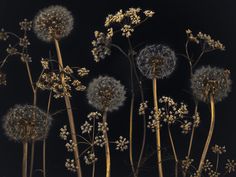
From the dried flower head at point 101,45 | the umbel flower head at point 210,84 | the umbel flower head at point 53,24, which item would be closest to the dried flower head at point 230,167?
the umbel flower head at point 210,84

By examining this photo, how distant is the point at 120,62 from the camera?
6.09 feet

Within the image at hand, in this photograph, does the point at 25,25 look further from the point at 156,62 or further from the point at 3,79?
the point at 156,62

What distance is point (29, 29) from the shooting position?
1.88m

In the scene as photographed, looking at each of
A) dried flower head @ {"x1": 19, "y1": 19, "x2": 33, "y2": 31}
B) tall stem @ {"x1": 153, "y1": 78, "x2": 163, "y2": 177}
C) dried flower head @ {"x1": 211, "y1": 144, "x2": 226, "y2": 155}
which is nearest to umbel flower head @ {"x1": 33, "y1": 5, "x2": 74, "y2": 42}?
dried flower head @ {"x1": 19, "y1": 19, "x2": 33, "y2": 31}

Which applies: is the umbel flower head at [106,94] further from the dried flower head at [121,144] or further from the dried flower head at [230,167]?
the dried flower head at [230,167]

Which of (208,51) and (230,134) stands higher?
(208,51)

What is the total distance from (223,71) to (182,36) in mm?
166

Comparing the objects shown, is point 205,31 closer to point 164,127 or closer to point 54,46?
point 164,127

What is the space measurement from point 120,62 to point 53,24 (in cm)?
23

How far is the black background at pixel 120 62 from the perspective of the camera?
1840 mm

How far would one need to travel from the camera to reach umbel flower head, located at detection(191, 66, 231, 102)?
1831 mm

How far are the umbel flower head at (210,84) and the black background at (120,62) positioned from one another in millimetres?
29

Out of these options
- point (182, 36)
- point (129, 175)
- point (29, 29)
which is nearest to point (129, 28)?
point (182, 36)

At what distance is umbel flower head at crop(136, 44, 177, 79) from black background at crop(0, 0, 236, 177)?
1.1 inches
